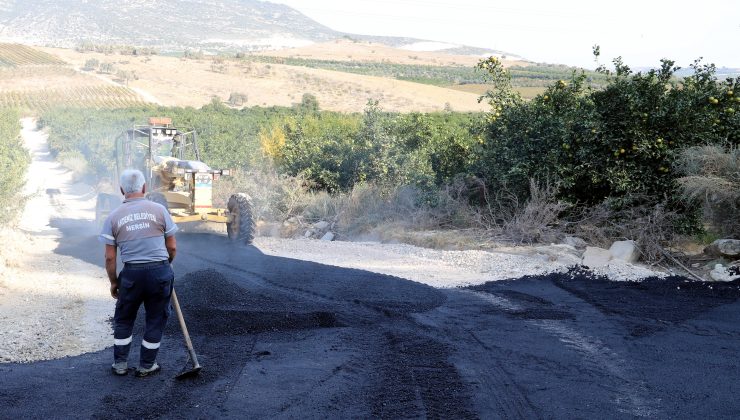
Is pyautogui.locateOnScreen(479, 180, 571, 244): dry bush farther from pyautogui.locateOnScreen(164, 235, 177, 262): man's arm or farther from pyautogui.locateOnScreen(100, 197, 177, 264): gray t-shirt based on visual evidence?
pyautogui.locateOnScreen(100, 197, 177, 264): gray t-shirt

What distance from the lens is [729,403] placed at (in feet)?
20.2

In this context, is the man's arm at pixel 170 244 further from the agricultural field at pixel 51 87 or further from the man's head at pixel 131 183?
the agricultural field at pixel 51 87

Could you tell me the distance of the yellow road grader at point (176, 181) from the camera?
15.2 meters

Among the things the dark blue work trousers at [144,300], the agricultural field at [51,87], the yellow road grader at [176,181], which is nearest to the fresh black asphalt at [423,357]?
the dark blue work trousers at [144,300]

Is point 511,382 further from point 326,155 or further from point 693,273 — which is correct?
point 326,155

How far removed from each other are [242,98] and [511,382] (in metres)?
74.0

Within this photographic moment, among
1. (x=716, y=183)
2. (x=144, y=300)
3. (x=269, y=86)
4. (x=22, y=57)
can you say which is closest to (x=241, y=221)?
(x=144, y=300)

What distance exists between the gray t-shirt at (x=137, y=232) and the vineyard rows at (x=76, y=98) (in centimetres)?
6370

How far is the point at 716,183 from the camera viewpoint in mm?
12305

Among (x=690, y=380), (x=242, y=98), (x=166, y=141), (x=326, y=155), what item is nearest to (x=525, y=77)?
(x=242, y=98)

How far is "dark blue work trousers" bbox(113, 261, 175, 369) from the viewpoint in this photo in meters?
6.61

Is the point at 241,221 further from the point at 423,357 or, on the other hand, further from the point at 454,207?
the point at 423,357

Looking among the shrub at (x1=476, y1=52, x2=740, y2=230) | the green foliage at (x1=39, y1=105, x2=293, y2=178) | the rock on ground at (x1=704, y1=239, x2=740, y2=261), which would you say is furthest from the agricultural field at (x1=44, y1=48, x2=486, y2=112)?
the rock on ground at (x1=704, y1=239, x2=740, y2=261)

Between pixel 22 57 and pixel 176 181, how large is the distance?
97.1 metres
